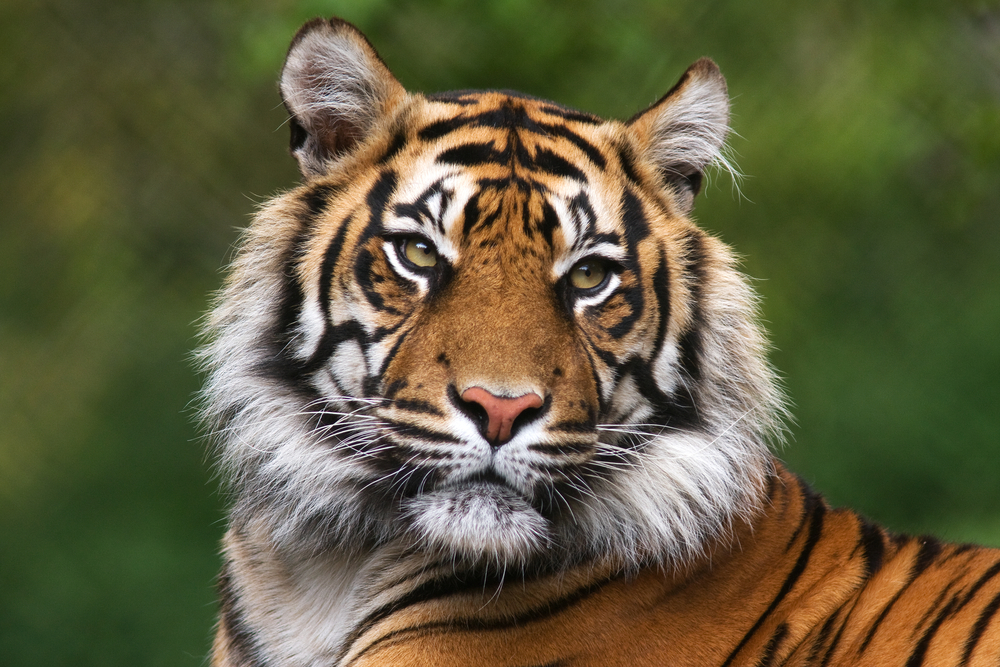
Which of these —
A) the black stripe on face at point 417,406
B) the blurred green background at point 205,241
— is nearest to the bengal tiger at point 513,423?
the black stripe on face at point 417,406

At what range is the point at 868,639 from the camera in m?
1.63

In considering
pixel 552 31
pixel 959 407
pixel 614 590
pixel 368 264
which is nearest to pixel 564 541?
pixel 614 590

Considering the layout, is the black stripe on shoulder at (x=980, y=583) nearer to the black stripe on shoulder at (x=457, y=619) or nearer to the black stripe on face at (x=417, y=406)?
the black stripe on shoulder at (x=457, y=619)

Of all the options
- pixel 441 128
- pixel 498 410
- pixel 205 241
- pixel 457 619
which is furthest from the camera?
pixel 205 241

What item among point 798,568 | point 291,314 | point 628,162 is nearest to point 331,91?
point 291,314

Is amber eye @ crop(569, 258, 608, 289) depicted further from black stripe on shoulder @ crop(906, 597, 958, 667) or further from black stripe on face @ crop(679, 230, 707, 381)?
black stripe on shoulder @ crop(906, 597, 958, 667)

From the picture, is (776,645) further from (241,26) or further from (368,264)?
(241,26)

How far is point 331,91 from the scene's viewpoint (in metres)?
1.83

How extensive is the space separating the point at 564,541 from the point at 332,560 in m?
0.41

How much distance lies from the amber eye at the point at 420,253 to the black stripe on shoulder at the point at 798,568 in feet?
2.52

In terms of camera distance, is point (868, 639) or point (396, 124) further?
→ point (396, 124)

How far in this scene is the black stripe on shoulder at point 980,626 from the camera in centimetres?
156

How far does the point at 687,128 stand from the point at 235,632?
4.04 feet

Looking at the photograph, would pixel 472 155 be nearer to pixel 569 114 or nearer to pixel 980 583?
pixel 569 114
